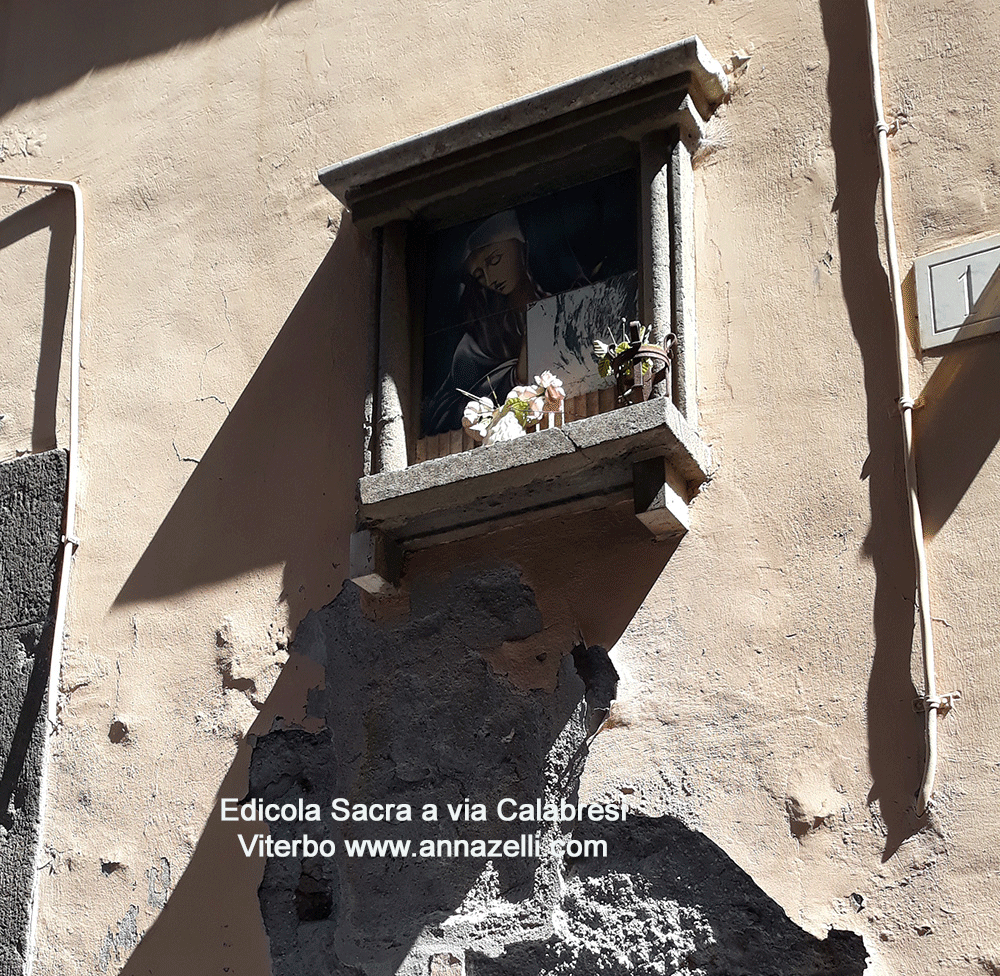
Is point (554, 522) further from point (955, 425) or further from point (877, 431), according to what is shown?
point (955, 425)

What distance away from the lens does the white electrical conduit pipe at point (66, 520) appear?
3682 mm

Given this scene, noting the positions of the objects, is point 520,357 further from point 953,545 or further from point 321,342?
point 953,545

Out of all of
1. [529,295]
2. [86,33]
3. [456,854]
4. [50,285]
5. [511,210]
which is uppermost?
[86,33]

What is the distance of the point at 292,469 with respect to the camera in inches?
150

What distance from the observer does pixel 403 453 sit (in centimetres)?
358

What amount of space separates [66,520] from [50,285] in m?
0.86

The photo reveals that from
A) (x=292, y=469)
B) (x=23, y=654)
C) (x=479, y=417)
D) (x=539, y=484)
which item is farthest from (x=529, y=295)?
(x=23, y=654)

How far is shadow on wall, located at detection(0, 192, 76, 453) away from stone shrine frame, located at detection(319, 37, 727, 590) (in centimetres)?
109

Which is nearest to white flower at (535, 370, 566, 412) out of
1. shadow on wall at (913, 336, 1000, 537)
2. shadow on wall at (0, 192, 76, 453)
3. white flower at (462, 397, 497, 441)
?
white flower at (462, 397, 497, 441)

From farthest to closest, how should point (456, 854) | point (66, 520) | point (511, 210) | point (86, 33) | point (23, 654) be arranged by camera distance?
point (86, 33) < point (66, 520) < point (23, 654) < point (511, 210) < point (456, 854)

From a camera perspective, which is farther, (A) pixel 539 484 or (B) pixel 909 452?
(A) pixel 539 484

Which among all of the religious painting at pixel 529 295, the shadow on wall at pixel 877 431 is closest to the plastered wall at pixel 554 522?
the shadow on wall at pixel 877 431

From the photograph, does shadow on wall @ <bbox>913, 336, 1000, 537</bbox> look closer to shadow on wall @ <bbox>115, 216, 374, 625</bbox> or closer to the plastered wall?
the plastered wall

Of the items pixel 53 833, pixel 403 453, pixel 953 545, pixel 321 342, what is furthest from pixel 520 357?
pixel 53 833
